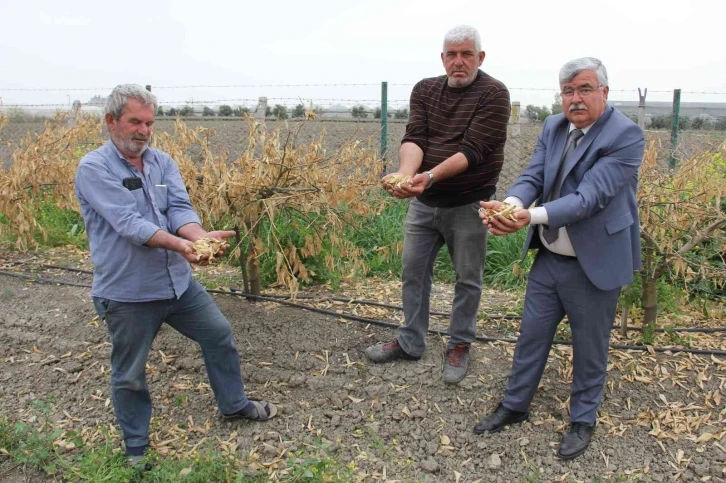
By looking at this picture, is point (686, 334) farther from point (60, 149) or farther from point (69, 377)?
point (60, 149)

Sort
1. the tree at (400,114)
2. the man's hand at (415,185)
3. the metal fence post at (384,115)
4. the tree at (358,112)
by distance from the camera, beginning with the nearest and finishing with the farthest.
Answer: the man's hand at (415,185), the tree at (358,112), the metal fence post at (384,115), the tree at (400,114)

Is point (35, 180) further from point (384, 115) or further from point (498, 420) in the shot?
point (498, 420)

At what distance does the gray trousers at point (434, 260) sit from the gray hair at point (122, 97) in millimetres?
1557

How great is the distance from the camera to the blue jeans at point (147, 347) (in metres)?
2.74

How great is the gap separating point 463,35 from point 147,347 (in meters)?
2.11

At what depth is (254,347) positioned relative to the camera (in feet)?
12.6

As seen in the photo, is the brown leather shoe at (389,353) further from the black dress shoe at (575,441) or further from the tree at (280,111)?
the tree at (280,111)

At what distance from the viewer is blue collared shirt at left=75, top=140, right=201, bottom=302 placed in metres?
2.57

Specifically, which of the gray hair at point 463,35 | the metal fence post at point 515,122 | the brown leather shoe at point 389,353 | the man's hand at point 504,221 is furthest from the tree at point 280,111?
the metal fence post at point 515,122

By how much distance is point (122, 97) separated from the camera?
259cm

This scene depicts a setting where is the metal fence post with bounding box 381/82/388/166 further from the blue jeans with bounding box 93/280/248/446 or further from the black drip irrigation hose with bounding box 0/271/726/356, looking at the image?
the blue jeans with bounding box 93/280/248/446

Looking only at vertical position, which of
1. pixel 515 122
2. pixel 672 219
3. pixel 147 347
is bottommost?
pixel 147 347

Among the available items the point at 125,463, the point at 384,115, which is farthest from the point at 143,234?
the point at 384,115

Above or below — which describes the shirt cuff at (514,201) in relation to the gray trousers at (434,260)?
above
